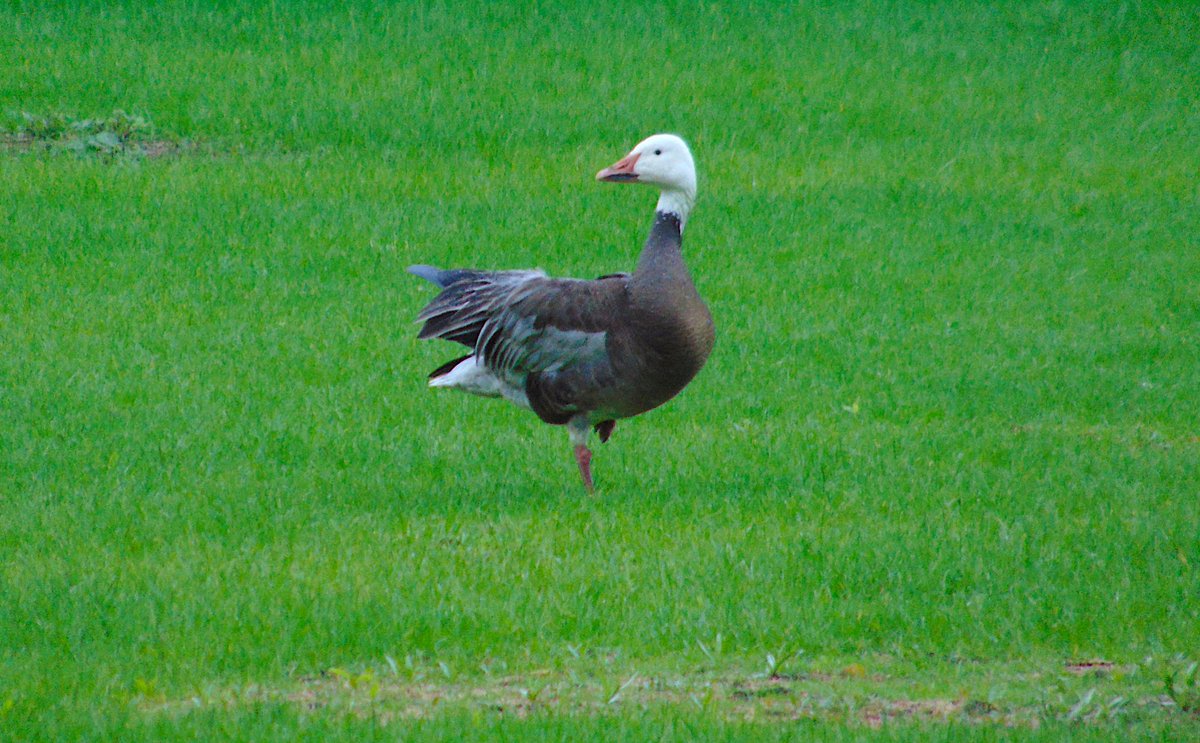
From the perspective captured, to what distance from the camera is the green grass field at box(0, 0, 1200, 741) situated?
6.44 meters

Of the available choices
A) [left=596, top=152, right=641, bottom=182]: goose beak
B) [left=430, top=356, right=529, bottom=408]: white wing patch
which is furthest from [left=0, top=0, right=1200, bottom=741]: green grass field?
[left=596, top=152, right=641, bottom=182]: goose beak

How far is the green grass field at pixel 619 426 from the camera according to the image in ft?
21.1

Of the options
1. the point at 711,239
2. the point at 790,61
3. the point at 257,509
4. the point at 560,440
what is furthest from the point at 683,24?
the point at 257,509

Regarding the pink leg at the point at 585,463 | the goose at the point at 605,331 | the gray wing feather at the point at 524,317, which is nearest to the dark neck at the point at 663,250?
the goose at the point at 605,331

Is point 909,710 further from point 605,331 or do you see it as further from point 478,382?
point 478,382

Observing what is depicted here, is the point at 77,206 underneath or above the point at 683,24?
underneath

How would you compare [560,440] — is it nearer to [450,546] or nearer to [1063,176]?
[450,546]

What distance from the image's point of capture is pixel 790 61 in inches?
905

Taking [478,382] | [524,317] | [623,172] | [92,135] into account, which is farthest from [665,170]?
[92,135]

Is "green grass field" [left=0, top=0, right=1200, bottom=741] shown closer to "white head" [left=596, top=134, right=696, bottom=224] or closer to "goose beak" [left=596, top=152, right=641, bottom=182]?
"white head" [left=596, top=134, right=696, bottom=224]

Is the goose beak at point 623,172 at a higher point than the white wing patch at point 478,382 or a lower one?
higher

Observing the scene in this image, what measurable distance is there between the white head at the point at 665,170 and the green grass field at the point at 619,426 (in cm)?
185

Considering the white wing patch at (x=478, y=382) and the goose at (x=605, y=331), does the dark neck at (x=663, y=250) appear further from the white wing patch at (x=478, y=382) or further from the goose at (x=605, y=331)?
the white wing patch at (x=478, y=382)

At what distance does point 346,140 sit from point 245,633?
1365 cm
